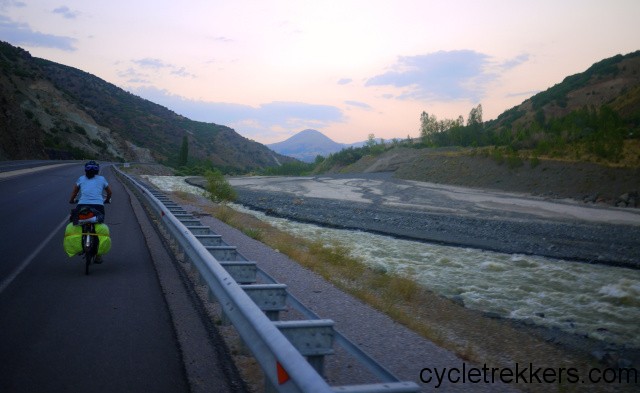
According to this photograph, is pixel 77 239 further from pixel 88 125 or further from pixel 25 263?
pixel 88 125

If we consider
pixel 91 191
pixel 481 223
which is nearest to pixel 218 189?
pixel 481 223

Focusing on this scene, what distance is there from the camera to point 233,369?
510 centimetres

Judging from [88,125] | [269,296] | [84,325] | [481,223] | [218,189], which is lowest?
[481,223]

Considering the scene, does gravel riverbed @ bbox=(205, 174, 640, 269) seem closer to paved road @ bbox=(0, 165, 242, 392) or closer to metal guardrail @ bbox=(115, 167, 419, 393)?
paved road @ bbox=(0, 165, 242, 392)

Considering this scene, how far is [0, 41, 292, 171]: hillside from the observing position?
234 ft

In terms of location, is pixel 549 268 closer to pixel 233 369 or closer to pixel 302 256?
pixel 302 256

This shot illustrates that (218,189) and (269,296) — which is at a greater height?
(269,296)

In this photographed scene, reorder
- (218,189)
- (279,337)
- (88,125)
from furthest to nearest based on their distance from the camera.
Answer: (88,125) < (218,189) < (279,337)

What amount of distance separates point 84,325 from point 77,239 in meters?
3.30

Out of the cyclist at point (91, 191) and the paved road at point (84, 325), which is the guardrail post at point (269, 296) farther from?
the cyclist at point (91, 191)

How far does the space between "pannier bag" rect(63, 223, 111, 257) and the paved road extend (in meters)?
0.43

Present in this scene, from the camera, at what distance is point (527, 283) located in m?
15.1

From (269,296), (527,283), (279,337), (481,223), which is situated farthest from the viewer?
(481,223)

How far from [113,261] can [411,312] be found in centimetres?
591
